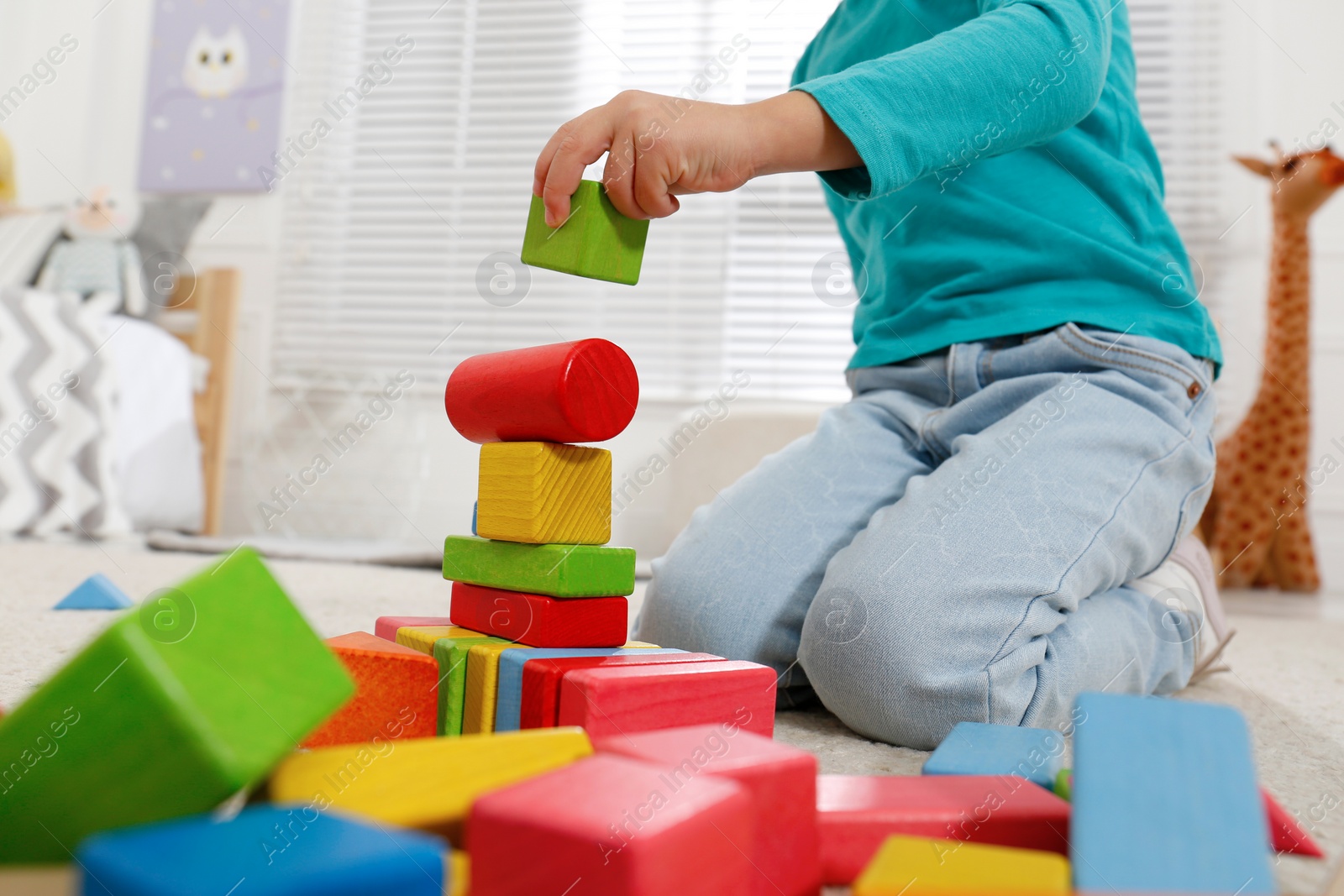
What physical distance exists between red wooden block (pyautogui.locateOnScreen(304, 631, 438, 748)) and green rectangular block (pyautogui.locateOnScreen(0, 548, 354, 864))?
15 cm

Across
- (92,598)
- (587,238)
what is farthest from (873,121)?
(92,598)

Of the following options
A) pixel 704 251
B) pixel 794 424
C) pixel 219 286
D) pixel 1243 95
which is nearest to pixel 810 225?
pixel 704 251

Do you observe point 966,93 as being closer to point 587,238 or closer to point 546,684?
point 587,238

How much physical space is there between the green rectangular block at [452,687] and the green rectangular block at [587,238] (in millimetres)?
228

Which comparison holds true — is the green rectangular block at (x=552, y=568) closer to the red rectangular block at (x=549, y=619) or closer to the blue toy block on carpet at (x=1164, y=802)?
the red rectangular block at (x=549, y=619)

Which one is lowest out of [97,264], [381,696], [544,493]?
[381,696]

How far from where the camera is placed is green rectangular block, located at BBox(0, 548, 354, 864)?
0.32m

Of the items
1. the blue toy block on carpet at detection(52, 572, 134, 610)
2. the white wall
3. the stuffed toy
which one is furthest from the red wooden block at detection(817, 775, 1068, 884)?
the stuffed toy

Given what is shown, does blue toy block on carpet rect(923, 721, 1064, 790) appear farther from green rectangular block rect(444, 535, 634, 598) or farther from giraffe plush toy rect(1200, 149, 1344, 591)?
giraffe plush toy rect(1200, 149, 1344, 591)

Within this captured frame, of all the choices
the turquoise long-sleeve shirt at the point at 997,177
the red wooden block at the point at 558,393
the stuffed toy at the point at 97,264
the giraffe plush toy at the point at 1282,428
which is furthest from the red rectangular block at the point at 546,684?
the stuffed toy at the point at 97,264

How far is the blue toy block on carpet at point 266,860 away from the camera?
10.5 inches

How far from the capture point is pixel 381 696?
1.69ft

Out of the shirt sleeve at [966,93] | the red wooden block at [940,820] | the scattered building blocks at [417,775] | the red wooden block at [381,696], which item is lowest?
the red wooden block at [381,696]

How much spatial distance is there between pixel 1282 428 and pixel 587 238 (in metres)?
1.65
